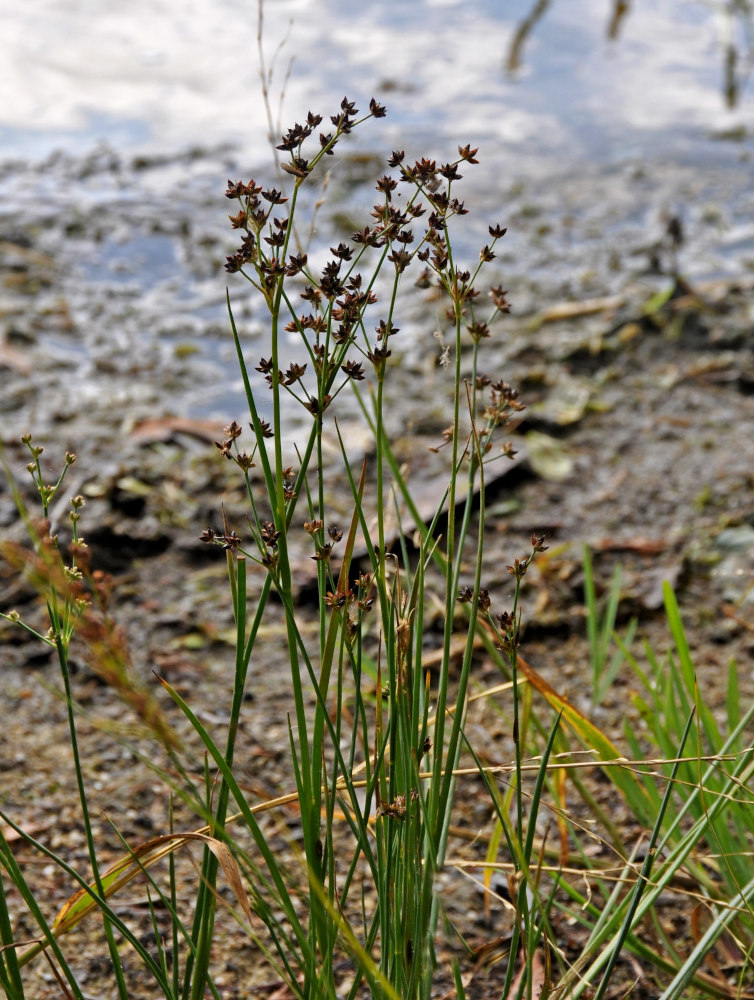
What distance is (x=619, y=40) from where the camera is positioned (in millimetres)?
7230

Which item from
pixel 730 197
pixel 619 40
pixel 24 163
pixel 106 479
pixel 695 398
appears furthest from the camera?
pixel 619 40

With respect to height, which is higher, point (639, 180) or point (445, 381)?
point (639, 180)

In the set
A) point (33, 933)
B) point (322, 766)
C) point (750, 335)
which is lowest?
point (33, 933)

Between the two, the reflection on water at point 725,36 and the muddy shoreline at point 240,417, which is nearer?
the muddy shoreline at point 240,417

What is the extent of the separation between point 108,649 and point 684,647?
37.1 inches

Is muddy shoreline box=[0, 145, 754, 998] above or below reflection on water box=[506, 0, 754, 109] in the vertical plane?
below

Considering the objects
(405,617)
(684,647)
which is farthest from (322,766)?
(684,647)

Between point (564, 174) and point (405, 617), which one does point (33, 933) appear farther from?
point (564, 174)

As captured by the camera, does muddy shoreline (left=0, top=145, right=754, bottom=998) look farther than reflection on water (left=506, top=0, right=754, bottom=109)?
No

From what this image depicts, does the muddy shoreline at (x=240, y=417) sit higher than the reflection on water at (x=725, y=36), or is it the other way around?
the reflection on water at (x=725, y=36)

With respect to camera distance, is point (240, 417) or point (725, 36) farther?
point (725, 36)

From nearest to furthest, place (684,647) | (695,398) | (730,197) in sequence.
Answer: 1. (684,647)
2. (695,398)
3. (730,197)

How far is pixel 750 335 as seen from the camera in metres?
3.49

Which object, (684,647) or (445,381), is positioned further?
(445,381)
